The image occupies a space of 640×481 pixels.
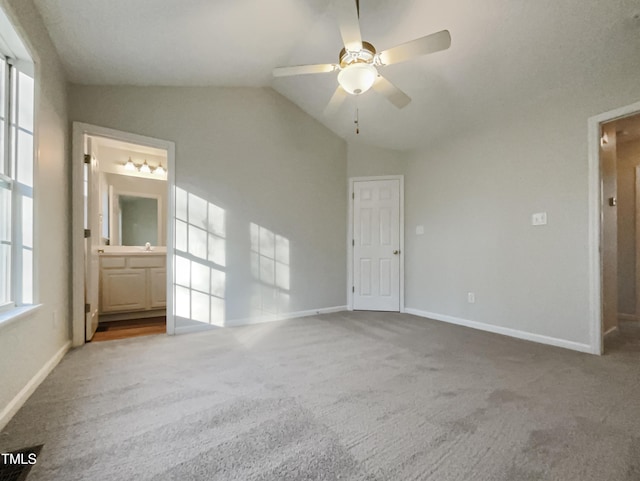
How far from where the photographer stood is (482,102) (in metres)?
3.04

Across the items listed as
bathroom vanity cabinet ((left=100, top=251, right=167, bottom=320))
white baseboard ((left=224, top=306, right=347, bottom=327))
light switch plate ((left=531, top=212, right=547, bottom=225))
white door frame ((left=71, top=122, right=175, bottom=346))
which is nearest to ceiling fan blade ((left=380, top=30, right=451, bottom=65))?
light switch plate ((left=531, top=212, right=547, bottom=225))

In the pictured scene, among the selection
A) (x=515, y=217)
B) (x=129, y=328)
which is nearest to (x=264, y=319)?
(x=129, y=328)

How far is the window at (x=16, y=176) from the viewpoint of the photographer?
1737 millimetres

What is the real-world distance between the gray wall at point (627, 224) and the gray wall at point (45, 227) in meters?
6.24

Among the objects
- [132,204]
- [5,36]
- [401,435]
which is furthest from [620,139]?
[132,204]

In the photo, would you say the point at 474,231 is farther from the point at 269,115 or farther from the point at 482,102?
the point at 269,115

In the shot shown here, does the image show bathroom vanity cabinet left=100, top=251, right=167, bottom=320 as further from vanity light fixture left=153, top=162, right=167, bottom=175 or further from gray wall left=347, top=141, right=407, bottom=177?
gray wall left=347, top=141, right=407, bottom=177

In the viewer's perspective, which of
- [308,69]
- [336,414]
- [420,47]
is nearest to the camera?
[336,414]

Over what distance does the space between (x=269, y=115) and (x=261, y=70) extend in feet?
1.93

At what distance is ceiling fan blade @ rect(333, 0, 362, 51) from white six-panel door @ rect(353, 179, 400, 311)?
2572 mm

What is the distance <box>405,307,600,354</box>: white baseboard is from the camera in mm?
2613

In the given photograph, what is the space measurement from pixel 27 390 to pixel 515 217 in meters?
4.21

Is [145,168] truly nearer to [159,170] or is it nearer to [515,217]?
[159,170]

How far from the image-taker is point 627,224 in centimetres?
393
